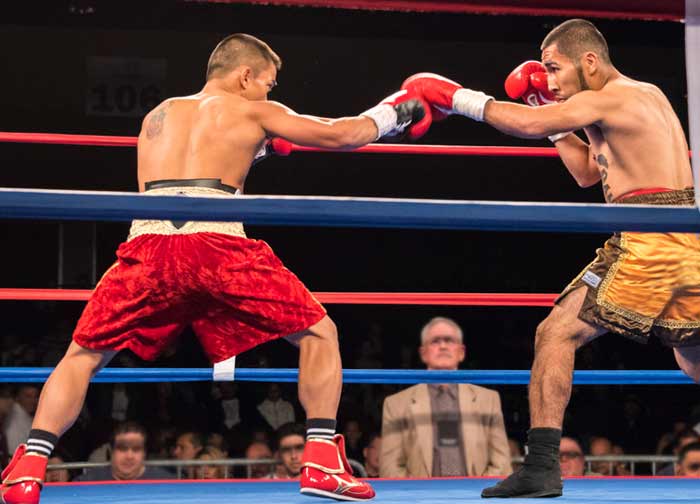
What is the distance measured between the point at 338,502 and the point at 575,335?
0.58 metres

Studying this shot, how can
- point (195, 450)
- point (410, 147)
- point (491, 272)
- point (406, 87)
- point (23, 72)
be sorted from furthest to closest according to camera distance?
1. point (491, 272)
2. point (23, 72)
3. point (195, 450)
4. point (410, 147)
5. point (406, 87)

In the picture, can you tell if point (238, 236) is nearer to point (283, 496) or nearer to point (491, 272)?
point (283, 496)

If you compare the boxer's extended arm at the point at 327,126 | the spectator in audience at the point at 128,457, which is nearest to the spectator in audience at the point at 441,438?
the spectator in audience at the point at 128,457

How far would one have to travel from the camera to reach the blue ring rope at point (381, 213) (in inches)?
46.6

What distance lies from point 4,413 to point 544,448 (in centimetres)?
294

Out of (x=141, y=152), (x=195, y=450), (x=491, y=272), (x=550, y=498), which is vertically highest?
(x=491, y=272)

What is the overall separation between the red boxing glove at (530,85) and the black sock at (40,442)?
1.32 m

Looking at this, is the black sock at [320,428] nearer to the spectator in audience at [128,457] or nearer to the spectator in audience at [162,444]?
the spectator in audience at [128,457]

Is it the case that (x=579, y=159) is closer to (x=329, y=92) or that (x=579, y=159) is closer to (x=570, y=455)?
(x=570, y=455)

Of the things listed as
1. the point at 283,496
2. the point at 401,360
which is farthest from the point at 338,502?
the point at 401,360

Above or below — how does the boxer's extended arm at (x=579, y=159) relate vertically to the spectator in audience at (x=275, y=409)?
above

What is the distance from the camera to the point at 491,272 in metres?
6.70

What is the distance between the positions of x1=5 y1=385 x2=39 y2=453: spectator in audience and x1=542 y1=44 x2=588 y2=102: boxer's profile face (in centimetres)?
284

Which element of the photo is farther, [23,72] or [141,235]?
[23,72]
